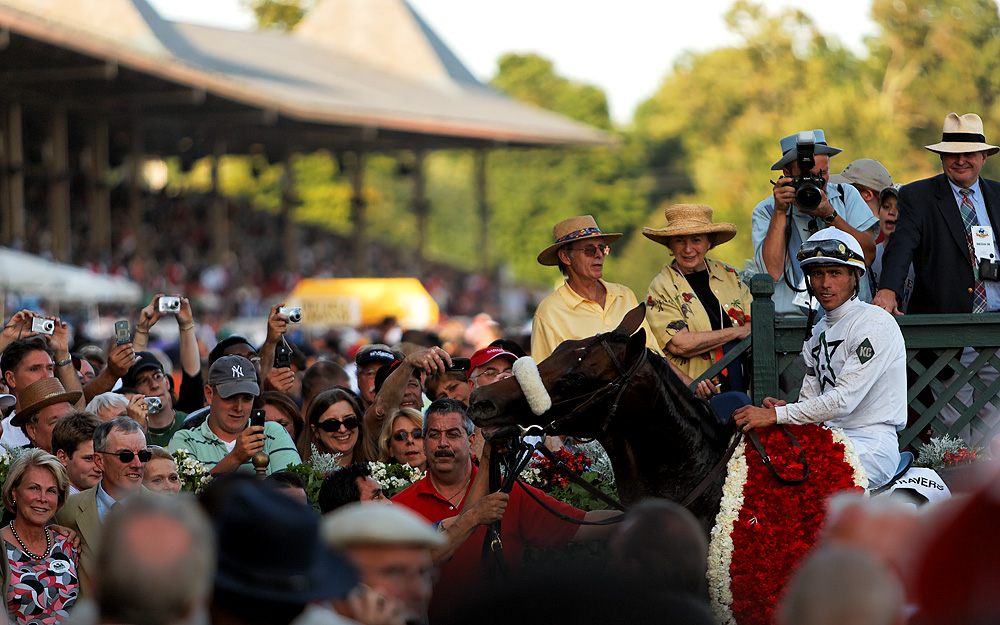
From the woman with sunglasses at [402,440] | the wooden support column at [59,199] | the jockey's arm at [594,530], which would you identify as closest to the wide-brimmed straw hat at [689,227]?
the woman with sunglasses at [402,440]

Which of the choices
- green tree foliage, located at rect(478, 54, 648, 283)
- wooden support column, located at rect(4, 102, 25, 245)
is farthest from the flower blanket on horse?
green tree foliage, located at rect(478, 54, 648, 283)

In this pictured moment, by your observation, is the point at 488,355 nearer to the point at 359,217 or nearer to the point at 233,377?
the point at 233,377

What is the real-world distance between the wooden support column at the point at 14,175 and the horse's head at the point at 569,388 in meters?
20.0

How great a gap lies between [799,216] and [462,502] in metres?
2.81

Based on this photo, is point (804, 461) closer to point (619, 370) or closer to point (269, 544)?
point (619, 370)

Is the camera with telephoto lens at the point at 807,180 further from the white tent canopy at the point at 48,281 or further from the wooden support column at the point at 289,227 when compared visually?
the wooden support column at the point at 289,227

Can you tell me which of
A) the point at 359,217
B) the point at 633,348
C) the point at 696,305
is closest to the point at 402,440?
the point at 696,305

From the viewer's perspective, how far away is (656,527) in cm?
307

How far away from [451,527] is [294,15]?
59947 mm

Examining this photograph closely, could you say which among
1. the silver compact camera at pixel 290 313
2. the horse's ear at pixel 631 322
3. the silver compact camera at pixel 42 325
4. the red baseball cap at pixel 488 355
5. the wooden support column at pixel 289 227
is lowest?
the wooden support column at pixel 289 227

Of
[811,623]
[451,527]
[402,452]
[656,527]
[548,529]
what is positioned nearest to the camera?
[811,623]

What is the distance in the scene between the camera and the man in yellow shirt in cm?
713

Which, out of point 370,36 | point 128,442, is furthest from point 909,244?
Result: point 370,36

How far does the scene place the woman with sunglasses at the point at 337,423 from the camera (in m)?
7.46
